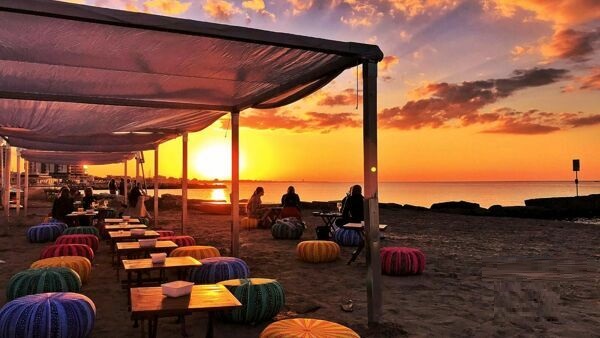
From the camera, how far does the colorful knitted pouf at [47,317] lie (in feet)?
13.8

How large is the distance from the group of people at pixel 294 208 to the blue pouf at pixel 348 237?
0.75ft

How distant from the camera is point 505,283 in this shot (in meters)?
7.67

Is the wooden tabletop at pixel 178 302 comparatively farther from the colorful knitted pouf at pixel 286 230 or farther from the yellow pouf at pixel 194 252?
the colorful knitted pouf at pixel 286 230

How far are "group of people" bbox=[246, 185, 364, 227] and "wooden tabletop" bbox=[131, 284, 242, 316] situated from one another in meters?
6.32

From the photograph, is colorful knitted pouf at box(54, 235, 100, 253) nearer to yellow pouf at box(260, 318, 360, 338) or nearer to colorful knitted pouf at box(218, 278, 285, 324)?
colorful knitted pouf at box(218, 278, 285, 324)

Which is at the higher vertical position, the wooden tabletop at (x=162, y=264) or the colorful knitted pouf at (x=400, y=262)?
the wooden tabletop at (x=162, y=264)

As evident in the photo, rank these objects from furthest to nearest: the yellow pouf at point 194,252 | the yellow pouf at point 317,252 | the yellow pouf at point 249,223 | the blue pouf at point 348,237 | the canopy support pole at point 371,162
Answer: the yellow pouf at point 249,223, the blue pouf at point 348,237, the yellow pouf at point 317,252, the yellow pouf at point 194,252, the canopy support pole at point 371,162

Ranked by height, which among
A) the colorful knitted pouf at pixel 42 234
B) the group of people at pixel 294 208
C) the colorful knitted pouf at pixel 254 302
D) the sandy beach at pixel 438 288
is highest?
the group of people at pixel 294 208

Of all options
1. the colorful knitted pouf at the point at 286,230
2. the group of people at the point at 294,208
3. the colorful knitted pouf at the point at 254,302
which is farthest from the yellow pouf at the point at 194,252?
the colorful knitted pouf at the point at 286,230

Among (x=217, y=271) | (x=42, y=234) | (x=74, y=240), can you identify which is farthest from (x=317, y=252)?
(x=42, y=234)

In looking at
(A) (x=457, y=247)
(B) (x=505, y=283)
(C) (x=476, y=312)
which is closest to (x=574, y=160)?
(A) (x=457, y=247)

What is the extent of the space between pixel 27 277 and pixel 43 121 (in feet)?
18.9

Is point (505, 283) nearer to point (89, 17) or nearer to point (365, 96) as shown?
point (365, 96)

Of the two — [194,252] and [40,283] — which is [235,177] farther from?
[40,283]
